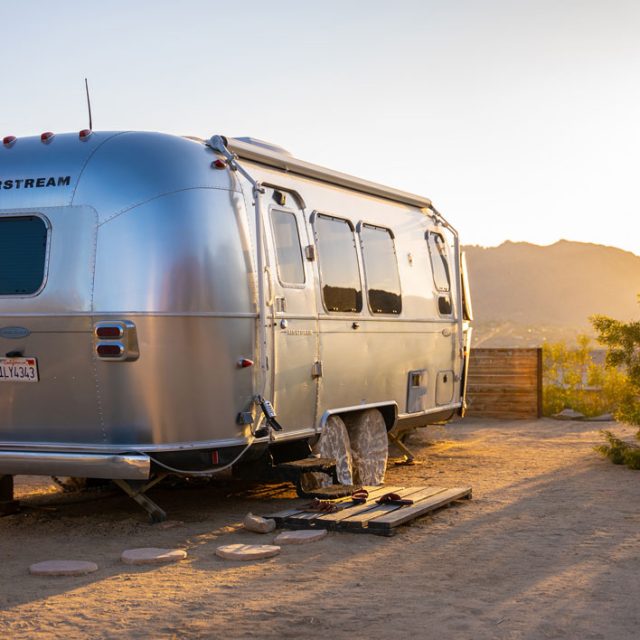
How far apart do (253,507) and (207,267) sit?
8.14 ft

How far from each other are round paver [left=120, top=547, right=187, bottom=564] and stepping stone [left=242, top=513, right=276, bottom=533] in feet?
2.71

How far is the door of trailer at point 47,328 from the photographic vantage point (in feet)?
24.5

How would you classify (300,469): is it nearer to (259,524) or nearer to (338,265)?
(259,524)

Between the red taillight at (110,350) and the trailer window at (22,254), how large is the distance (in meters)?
0.68

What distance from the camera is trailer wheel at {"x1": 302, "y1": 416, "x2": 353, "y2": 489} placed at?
9.08 metres

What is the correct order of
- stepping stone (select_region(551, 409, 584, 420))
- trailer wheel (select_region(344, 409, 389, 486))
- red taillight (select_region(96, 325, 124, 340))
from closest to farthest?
red taillight (select_region(96, 325, 124, 340)) < trailer wheel (select_region(344, 409, 389, 486)) < stepping stone (select_region(551, 409, 584, 420))

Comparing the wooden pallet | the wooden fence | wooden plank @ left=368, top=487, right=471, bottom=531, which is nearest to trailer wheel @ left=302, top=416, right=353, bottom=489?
the wooden pallet

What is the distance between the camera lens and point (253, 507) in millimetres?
9102

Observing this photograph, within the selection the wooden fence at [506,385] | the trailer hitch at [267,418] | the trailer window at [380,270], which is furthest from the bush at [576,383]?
the trailer hitch at [267,418]

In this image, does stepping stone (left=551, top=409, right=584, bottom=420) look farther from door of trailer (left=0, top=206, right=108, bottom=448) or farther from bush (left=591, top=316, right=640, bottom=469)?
door of trailer (left=0, top=206, right=108, bottom=448)

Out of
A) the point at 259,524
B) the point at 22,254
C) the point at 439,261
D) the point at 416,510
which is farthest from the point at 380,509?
the point at 439,261

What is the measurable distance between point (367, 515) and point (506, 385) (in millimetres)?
10276

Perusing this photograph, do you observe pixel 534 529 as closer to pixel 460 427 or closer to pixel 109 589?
pixel 109 589

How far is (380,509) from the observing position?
27.2 ft
